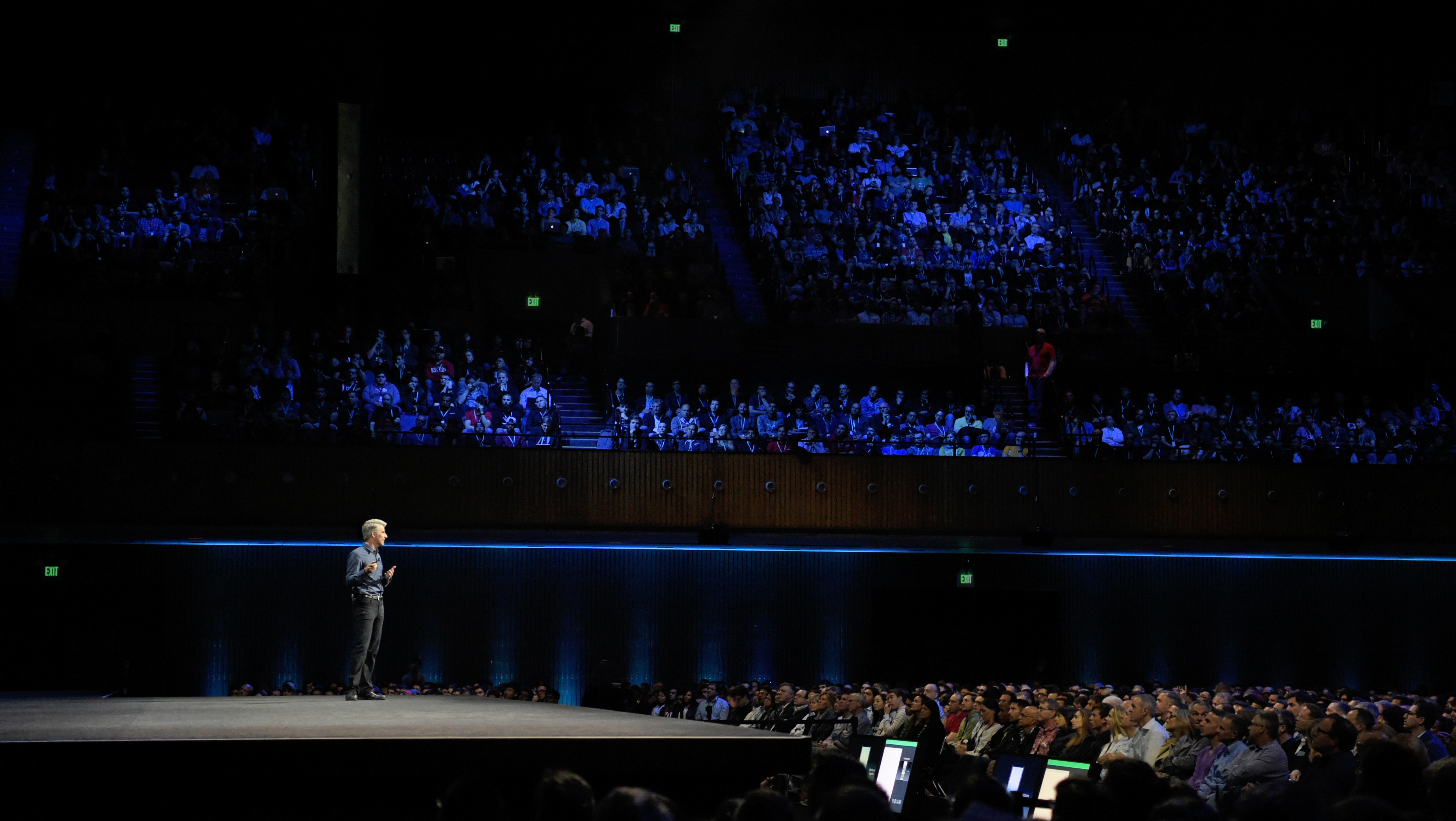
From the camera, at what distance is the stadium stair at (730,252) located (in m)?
22.4

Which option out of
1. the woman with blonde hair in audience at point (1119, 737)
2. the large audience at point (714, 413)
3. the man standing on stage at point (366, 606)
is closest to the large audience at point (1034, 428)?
the large audience at point (714, 413)

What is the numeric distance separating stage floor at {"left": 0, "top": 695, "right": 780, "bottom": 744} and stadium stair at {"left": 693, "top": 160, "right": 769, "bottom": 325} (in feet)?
42.1

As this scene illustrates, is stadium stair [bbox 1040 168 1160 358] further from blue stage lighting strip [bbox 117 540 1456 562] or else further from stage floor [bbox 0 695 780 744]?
stage floor [bbox 0 695 780 744]

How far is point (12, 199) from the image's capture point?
2231 centimetres

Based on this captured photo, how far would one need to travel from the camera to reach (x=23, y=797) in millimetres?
5652

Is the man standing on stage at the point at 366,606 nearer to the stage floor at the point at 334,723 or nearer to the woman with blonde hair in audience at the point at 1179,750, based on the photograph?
the stage floor at the point at 334,723

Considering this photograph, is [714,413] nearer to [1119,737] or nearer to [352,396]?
[352,396]

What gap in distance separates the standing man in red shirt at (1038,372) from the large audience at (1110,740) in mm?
3890

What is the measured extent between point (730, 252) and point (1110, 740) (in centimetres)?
1412

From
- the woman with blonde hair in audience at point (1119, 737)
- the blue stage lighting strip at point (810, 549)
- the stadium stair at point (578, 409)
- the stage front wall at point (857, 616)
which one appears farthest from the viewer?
the stage front wall at point (857, 616)

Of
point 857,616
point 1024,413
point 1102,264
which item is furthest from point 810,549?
point 1102,264

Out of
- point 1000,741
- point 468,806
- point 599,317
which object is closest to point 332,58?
point 599,317

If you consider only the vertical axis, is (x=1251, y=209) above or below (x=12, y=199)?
above

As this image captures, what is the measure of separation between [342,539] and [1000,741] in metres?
9.65
